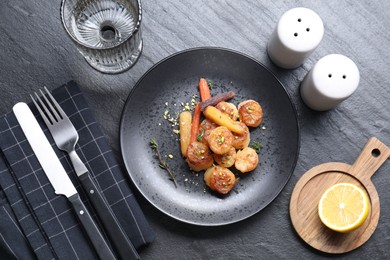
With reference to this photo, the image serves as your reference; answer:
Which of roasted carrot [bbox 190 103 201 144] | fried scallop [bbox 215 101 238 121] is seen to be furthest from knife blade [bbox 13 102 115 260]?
fried scallop [bbox 215 101 238 121]

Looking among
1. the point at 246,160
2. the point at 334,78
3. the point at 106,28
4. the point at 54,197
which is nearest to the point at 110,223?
the point at 54,197

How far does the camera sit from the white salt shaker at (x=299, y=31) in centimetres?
161

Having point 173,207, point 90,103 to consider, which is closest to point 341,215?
point 173,207

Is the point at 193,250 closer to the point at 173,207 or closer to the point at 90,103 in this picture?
the point at 173,207

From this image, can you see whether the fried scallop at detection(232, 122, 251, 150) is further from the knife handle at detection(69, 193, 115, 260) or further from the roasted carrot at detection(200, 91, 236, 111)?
the knife handle at detection(69, 193, 115, 260)

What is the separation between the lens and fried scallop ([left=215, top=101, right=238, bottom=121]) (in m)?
1.69

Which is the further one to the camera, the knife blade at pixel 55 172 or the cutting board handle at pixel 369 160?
the cutting board handle at pixel 369 160

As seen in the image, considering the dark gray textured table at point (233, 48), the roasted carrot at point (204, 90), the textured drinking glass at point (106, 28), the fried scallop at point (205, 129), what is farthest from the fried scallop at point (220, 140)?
the textured drinking glass at point (106, 28)

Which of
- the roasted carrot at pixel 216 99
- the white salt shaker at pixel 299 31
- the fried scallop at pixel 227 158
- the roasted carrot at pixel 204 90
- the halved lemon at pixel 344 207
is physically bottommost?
the halved lemon at pixel 344 207

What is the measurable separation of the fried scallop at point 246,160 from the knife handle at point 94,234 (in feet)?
1.44

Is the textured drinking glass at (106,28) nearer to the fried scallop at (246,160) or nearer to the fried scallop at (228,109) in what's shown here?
the fried scallop at (228,109)

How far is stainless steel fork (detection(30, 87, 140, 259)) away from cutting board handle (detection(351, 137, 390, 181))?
→ 0.71 m

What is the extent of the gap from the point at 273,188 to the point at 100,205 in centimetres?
51

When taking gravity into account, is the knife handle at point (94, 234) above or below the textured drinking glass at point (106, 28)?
below
